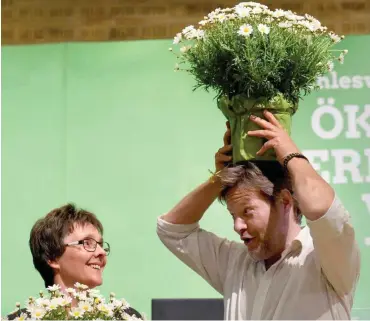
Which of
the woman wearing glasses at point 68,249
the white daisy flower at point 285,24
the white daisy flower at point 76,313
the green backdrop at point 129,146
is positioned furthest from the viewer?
the green backdrop at point 129,146

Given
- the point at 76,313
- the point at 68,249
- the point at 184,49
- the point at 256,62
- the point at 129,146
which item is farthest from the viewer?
the point at 129,146

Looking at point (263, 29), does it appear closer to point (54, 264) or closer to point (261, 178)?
point (261, 178)

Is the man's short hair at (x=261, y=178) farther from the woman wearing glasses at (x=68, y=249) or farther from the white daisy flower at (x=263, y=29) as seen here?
the woman wearing glasses at (x=68, y=249)

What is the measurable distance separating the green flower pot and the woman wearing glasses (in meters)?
0.95

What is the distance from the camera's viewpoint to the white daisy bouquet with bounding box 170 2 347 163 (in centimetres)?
233

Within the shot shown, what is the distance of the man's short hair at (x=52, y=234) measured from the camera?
316 centimetres

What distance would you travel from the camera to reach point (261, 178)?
2346mm

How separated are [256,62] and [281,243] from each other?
1.58 feet

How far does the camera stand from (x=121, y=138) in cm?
453

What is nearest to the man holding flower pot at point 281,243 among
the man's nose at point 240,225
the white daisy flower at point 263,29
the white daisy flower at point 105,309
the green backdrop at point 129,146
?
the man's nose at point 240,225

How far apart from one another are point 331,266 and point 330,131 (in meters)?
2.31

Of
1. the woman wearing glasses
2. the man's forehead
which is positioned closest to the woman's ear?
the woman wearing glasses

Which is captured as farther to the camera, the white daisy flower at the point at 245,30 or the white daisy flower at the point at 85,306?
the white daisy flower at the point at 245,30

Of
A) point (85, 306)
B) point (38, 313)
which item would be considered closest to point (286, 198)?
point (85, 306)
